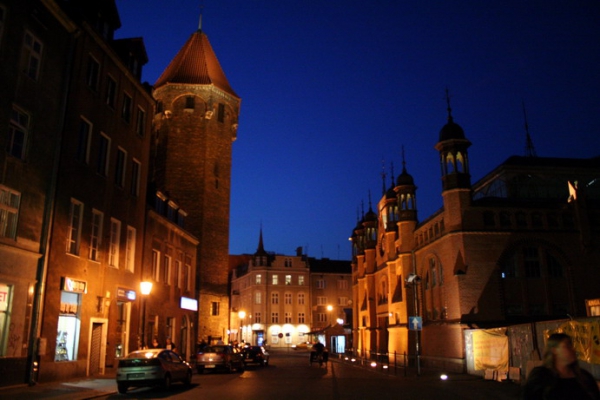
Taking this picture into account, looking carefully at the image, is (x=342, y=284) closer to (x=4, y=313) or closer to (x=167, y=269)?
(x=167, y=269)

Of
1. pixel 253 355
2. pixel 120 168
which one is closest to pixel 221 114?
pixel 253 355

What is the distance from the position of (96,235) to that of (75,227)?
1.63m

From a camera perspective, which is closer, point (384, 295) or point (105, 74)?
point (105, 74)

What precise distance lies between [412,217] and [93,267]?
24.7 meters

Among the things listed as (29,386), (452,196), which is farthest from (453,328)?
(29,386)

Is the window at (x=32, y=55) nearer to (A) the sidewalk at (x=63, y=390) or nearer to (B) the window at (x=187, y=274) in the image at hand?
(A) the sidewalk at (x=63, y=390)

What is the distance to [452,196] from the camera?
3092 centimetres

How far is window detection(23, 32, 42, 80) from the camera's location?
1877 cm

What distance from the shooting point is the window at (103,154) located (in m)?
24.0

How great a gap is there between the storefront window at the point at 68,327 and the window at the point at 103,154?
579 cm

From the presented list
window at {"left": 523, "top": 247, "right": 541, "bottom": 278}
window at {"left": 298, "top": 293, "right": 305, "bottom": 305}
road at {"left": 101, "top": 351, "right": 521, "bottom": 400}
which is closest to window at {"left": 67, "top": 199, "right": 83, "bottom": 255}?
road at {"left": 101, "top": 351, "right": 521, "bottom": 400}

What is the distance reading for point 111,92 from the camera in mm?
25234

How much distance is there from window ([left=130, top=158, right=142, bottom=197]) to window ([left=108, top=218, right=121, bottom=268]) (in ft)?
8.61

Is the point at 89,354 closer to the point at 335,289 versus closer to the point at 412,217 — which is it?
the point at 412,217
